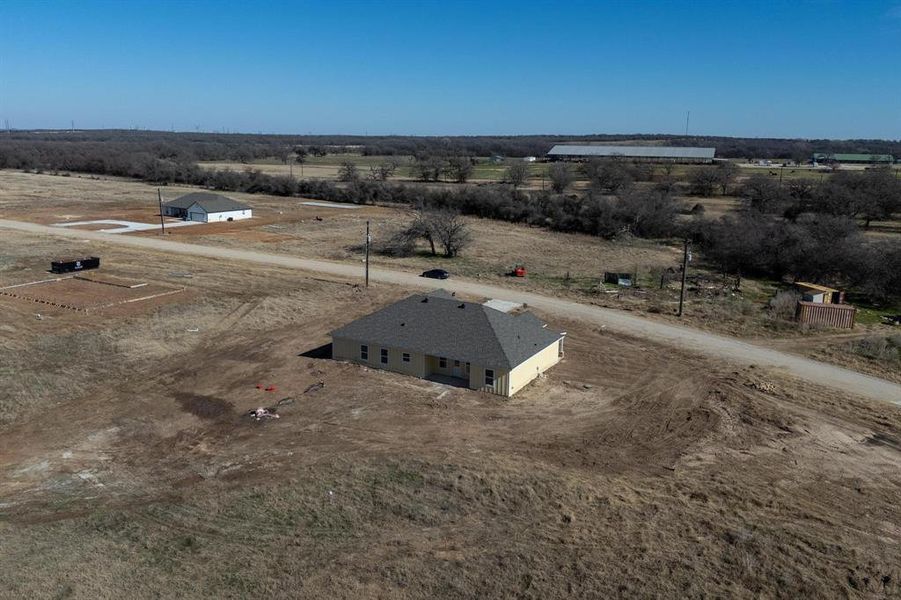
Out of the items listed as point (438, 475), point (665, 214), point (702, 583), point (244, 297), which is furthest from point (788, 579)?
point (665, 214)

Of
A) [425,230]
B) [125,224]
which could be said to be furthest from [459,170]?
[425,230]

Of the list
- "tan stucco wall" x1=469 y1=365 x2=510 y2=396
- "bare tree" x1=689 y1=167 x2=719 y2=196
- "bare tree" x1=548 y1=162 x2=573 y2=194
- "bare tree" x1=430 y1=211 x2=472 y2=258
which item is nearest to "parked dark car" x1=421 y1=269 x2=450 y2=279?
"bare tree" x1=430 y1=211 x2=472 y2=258

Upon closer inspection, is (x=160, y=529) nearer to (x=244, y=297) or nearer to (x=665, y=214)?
(x=244, y=297)

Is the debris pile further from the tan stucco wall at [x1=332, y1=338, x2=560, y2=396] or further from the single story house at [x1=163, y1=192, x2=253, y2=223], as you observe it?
the single story house at [x1=163, y1=192, x2=253, y2=223]

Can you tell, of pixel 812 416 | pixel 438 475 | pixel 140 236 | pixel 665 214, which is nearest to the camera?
pixel 438 475

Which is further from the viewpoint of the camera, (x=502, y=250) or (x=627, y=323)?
(x=502, y=250)

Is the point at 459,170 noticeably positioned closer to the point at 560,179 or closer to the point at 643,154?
the point at 560,179

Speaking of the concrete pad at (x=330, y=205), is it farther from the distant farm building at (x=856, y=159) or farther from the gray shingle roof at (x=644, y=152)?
the distant farm building at (x=856, y=159)

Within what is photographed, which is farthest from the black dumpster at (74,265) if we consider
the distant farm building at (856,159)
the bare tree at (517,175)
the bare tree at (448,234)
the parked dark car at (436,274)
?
the distant farm building at (856,159)
